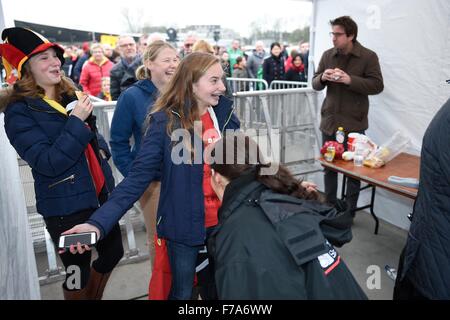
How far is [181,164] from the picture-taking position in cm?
199

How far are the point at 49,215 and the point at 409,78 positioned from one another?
11.5 ft

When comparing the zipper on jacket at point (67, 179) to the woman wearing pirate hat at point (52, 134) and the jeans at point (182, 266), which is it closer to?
the woman wearing pirate hat at point (52, 134)

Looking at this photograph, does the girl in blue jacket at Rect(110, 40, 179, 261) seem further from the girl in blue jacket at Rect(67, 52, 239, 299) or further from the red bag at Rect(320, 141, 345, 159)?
the red bag at Rect(320, 141, 345, 159)

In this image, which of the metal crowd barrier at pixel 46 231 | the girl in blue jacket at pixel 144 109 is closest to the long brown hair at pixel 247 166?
the girl in blue jacket at pixel 144 109

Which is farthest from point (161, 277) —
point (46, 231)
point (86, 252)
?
point (46, 231)

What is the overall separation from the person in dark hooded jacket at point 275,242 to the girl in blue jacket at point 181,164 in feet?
1.64

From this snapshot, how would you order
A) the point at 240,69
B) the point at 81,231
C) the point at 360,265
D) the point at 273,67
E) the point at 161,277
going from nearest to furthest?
the point at 81,231, the point at 161,277, the point at 360,265, the point at 273,67, the point at 240,69

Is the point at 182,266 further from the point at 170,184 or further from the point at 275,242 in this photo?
the point at 275,242

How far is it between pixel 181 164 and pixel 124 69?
10.7ft

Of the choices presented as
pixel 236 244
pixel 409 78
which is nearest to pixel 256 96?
pixel 409 78

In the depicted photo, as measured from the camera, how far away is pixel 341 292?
1.30 m

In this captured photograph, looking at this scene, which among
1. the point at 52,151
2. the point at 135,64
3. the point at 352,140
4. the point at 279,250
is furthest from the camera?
the point at 135,64

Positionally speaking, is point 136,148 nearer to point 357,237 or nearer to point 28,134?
point 28,134

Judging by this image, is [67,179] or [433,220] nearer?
[433,220]
